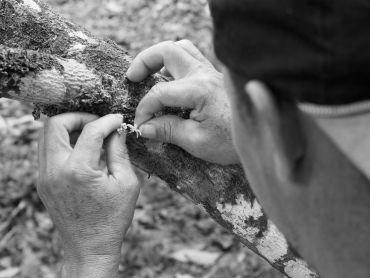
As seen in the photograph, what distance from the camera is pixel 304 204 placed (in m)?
1.06

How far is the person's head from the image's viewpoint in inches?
33.7

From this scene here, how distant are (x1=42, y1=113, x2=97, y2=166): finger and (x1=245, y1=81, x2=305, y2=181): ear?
43.8 inches

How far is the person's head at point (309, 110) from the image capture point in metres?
0.86

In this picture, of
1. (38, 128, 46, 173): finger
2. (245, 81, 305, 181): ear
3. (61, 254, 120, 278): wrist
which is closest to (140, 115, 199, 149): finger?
(38, 128, 46, 173): finger

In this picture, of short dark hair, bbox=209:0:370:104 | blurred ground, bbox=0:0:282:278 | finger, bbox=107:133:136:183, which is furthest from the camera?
blurred ground, bbox=0:0:282:278

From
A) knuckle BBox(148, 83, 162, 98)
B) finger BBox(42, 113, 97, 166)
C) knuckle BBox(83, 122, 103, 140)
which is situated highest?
knuckle BBox(148, 83, 162, 98)

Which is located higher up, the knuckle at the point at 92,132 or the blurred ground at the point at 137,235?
the knuckle at the point at 92,132

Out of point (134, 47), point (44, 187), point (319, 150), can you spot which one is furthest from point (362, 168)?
point (134, 47)

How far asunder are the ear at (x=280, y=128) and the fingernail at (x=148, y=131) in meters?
1.00

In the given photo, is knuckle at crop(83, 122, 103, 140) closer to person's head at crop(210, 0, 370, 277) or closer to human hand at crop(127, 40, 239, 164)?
human hand at crop(127, 40, 239, 164)

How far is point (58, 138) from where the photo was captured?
77.8 inches

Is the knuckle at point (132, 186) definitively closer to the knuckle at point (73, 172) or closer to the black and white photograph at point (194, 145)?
the black and white photograph at point (194, 145)

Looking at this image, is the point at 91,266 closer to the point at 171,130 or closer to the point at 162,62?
the point at 171,130

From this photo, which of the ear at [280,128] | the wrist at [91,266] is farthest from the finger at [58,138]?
the ear at [280,128]
